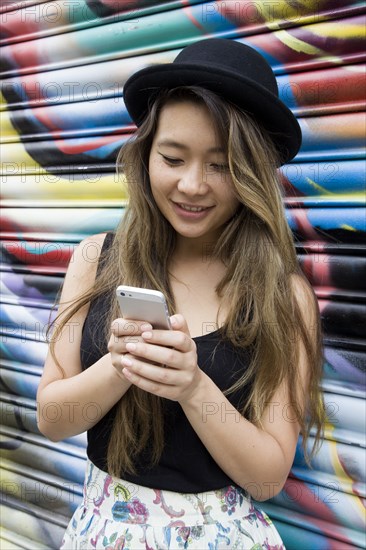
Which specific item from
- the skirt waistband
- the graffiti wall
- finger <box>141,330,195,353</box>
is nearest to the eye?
finger <box>141,330,195,353</box>

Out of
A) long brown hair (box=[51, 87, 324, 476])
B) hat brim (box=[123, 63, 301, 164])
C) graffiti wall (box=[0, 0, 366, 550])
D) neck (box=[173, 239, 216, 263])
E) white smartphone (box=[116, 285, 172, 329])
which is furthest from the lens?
graffiti wall (box=[0, 0, 366, 550])

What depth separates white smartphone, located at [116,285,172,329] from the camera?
3.87ft

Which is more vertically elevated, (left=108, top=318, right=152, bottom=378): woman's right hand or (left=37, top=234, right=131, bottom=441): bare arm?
(left=108, top=318, right=152, bottom=378): woman's right hand

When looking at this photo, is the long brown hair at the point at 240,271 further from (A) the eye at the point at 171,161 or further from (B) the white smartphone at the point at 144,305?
(B) the white smartphone at the point at 144,305

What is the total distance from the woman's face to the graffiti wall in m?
0.65

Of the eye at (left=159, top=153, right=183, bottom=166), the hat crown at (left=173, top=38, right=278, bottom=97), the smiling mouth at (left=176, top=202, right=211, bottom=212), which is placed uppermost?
the hat crown at (left=173, top=38, right=278, bottom=97)

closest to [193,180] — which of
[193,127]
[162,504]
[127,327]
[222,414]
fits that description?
[193,127]

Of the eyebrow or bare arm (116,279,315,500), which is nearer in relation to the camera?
bare arm (116,279,315,500)

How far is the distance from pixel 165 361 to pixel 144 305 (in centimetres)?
15

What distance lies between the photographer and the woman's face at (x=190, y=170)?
1.48 meters

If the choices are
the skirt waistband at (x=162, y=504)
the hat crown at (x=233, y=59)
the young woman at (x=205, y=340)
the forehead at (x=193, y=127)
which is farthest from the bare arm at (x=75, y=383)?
the hat crown at (x=233, y=59)

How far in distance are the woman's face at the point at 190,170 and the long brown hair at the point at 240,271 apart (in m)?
0.04

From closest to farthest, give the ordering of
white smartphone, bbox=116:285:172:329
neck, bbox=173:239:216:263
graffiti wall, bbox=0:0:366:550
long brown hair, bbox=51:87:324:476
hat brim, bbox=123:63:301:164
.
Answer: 1. white smartphone, bbox=116:285:172:329
2. hat brim, bbox=123:63:301:164
3. long brown hair, bbox=51:87:324:476
4. neck, bbox=173:239:216:263
5. graffiti wall, bbox=0:0:366:550

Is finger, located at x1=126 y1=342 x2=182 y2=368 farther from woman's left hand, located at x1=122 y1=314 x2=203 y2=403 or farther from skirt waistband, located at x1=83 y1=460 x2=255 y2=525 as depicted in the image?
skirt waistband, located at x1=83 y1=460 x2=255 y2=525
